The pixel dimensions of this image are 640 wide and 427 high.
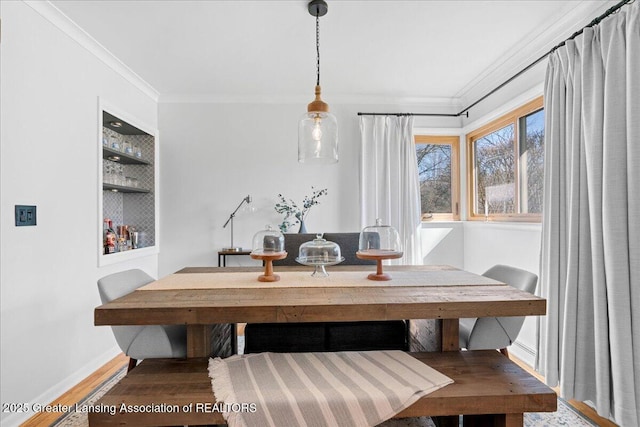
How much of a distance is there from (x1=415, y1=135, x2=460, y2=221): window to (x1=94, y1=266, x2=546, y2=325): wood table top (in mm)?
2453

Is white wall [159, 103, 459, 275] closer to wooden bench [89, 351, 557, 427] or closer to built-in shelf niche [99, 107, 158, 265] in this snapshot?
built-in shelf niche [99, 107, 158, 265]

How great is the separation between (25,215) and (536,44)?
11.9 feet

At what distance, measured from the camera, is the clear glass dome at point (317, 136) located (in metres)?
1.98

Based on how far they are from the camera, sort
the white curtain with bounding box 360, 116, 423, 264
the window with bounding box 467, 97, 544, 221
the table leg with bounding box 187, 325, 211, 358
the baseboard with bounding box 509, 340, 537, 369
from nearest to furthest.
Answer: the table leg with bounding box 187, 325, 211, 358, the baseboard with bounding box 509, 340, 537, 369, the window with bounding box 467, 97, 544, 221, the white curtain with bounding box 360, 116, 423, 264

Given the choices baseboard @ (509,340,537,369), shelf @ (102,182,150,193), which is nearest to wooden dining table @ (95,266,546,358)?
baseboard @ (509,340,537,369)

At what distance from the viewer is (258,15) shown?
2225mm

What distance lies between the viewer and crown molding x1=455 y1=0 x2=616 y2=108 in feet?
6.84

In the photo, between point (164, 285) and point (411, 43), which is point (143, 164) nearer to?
point (164, 285)

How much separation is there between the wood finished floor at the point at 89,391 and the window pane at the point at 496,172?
4.55 ft

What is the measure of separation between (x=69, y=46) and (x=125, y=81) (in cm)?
73

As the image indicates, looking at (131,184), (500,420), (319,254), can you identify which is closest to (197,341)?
(319,254)

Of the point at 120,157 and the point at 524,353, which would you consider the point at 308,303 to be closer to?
the point at 524,353

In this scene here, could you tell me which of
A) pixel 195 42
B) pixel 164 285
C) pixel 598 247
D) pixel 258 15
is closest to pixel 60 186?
pixel 164 285

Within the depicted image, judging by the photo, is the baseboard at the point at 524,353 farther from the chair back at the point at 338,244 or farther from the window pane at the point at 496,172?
the chair back at the point at 338,244
